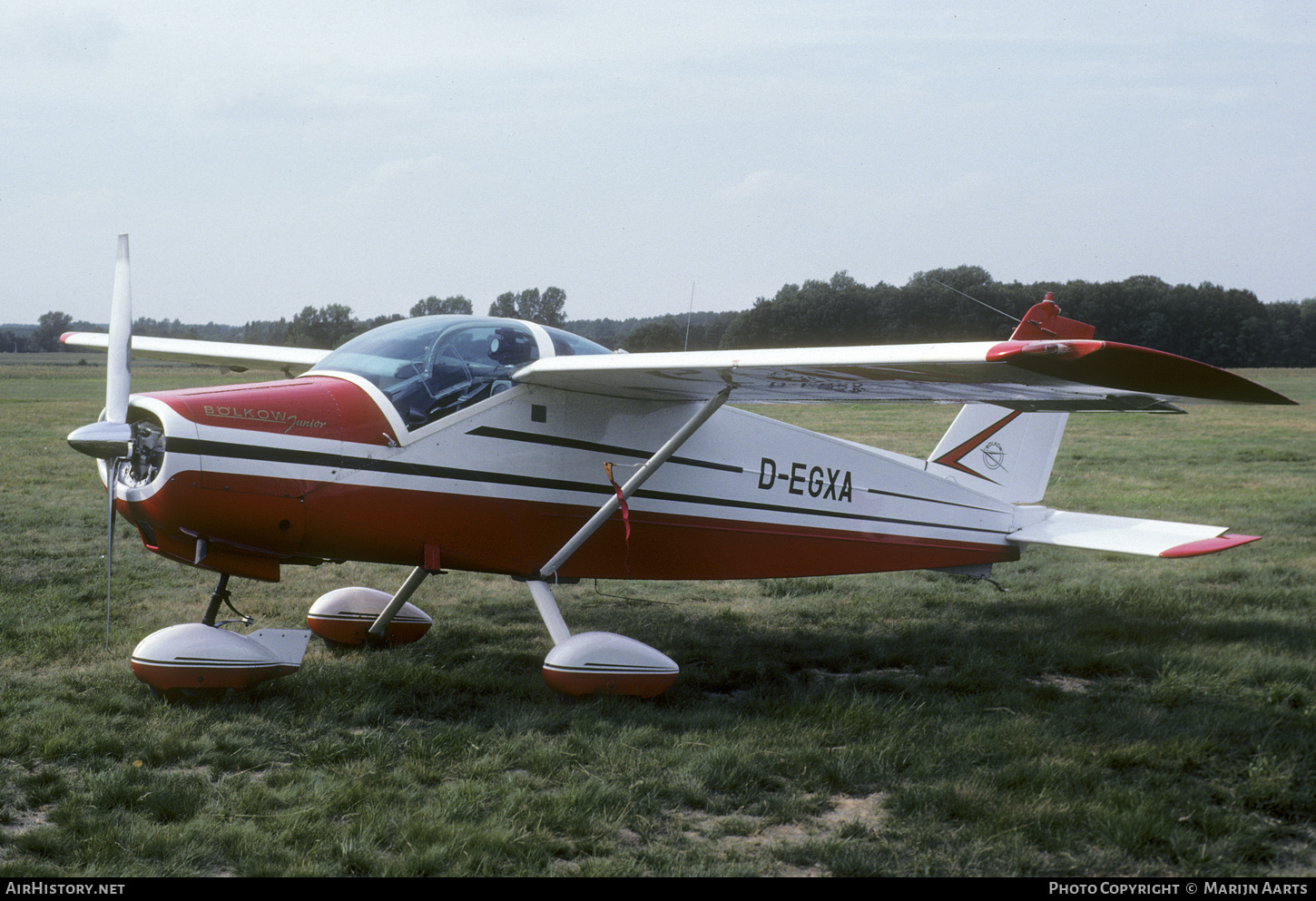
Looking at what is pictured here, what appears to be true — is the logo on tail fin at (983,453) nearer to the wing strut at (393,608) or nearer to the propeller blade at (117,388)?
the wing strut at (393,608)

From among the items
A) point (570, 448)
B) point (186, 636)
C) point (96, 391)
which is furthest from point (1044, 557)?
point (96, 391)

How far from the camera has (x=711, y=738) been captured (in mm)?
4578

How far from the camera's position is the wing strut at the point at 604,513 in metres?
5.36

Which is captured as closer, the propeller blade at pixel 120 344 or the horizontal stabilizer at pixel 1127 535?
the propeller blade at pixel 120 344

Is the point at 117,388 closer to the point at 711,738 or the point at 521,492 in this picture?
the point at 521,492

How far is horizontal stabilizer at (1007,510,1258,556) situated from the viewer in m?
6.14

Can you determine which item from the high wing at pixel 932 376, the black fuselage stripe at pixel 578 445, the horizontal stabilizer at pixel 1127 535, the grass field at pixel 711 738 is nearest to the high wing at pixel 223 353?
the grass field at pixel 711 738

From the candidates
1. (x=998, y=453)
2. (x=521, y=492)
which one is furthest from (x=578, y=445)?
(x=998, y=453)

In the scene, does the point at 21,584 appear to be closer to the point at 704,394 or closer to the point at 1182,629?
the point at 704,394

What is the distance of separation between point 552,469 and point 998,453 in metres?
3.98

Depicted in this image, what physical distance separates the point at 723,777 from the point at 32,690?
153 inches

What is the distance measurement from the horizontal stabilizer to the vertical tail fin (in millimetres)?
351

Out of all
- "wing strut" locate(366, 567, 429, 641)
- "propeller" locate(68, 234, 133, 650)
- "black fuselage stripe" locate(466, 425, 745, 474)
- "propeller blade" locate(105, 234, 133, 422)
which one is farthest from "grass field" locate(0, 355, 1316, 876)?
"propeller blade" locate(105, 234, 133, 422)

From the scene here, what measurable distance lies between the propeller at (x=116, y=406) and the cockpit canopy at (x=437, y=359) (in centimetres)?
103
